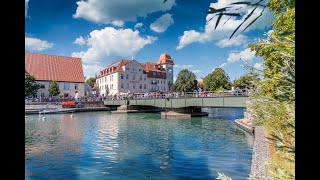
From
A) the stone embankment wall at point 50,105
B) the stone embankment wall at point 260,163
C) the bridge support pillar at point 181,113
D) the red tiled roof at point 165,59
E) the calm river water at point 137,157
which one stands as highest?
the red tiled roof at point 165,59

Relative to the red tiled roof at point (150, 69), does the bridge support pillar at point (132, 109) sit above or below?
below

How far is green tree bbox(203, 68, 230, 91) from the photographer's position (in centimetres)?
8700

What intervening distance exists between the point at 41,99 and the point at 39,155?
182ft

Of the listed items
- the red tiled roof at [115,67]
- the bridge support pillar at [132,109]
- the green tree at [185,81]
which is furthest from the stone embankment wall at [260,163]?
the green tree at [185,81]

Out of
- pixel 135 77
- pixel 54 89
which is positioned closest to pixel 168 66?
pixel 135 77

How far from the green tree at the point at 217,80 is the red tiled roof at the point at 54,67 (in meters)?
41.5

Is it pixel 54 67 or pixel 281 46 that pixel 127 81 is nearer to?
pixel 54 67

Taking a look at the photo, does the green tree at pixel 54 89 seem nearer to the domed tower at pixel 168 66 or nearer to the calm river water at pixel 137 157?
the domed tower at pixel 168 66

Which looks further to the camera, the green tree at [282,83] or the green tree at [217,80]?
the green tree at [217,80]

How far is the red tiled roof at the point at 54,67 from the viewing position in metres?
76.3

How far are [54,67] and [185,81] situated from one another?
44.0m

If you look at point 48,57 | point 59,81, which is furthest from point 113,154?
point 48,57

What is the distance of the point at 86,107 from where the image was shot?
232ft
